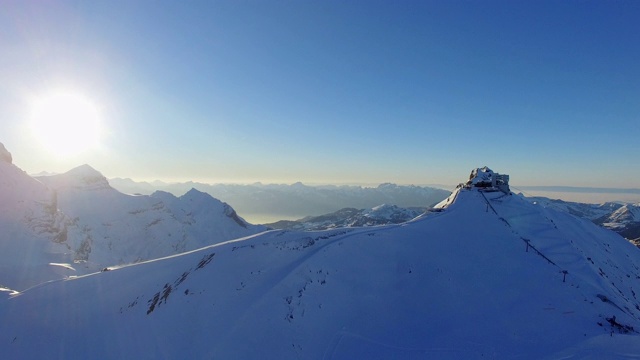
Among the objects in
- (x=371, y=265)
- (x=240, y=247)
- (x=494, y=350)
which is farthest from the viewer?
(x=240, y=247)

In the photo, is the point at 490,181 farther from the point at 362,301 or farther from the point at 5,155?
the point at 5,155

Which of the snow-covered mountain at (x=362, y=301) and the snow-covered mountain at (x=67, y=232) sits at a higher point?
the snow-covered mountain at (x=362, y=301)

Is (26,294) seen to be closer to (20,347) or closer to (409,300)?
(20,347)

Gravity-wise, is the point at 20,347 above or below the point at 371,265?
below

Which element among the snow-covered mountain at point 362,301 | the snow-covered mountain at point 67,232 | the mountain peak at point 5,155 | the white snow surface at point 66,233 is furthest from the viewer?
the mountain peak at point 5,155

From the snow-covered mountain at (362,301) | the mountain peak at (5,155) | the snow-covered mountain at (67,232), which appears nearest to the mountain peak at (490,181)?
the snow-covered mountain at (362,301)

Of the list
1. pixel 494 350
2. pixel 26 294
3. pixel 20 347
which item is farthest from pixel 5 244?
pixel 494 350

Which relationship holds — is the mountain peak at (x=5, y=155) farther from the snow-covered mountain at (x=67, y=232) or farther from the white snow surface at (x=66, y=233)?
the white snow surface at (x=66, y=233)

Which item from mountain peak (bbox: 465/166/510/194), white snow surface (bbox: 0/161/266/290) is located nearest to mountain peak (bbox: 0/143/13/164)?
white snow surface (bbox: 0/161/266/290)
